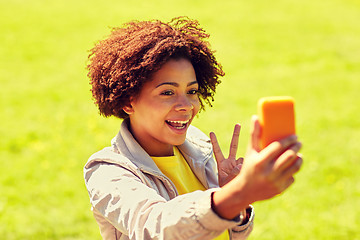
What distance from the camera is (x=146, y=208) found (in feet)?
5.32

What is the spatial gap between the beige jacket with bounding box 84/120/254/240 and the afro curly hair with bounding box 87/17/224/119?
0.55 ft

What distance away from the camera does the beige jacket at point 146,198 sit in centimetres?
146

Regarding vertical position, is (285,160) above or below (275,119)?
below

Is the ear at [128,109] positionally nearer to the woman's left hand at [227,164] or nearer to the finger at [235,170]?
the woman's left hand at [227,164]

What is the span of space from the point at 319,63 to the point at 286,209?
18.1 feet

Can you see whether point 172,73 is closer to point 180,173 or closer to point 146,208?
point 180,173

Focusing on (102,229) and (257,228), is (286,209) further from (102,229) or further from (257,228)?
(102,229)

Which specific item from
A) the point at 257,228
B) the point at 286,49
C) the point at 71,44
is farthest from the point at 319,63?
the point at 257,228

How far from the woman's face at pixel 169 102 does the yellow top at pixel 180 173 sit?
0.33ft

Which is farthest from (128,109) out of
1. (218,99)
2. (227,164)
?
(218,99)

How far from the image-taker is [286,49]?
10.7 meters

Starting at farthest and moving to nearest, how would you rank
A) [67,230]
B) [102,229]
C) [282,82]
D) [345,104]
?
[282,82] → [345,104] → [67,230] → [102,229]

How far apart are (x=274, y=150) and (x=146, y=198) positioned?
52 centimetres

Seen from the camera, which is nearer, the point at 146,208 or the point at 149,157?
the point at 146,208
